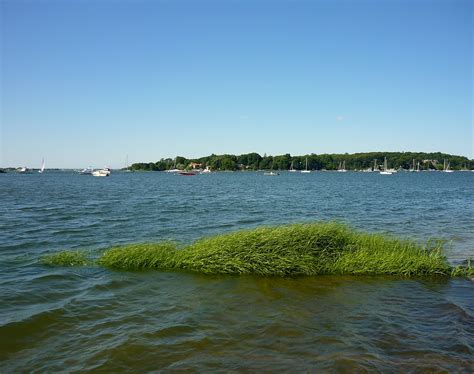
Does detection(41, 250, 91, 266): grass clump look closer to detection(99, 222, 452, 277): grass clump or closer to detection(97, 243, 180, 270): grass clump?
detection(97, 243, 180, 270): grass clump

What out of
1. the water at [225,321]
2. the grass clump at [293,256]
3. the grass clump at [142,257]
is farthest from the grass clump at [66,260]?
the grass clump at [293,256]

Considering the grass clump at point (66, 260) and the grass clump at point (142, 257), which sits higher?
the grass clump at point (142, 257)

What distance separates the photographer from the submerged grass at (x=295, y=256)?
48.0ft

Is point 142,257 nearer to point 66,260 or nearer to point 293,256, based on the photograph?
point 66,260

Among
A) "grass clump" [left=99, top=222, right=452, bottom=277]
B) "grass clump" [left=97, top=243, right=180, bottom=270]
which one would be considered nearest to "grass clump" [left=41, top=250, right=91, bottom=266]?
"grass clump" [left=97, top=243, right=180, bottom=270]

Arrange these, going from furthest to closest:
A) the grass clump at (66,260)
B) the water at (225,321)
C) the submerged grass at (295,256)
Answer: the grass clump at (66,260) < the submerged grass at (295,256) < the water at (225,321)

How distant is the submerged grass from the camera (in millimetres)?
14617

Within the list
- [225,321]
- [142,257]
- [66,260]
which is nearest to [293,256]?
[225,321]

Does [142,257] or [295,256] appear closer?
[295,256]

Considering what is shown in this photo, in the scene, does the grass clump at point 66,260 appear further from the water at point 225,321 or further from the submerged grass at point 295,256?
the submerged grass at point 295,256

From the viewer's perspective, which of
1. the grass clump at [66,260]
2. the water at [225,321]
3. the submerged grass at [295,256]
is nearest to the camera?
the water at [225,321]

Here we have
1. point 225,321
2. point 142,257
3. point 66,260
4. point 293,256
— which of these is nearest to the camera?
point 225,321

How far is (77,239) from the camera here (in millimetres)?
22984

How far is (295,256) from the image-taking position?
14.7 m
